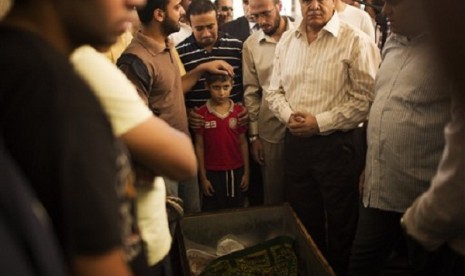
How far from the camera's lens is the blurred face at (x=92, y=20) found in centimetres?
51

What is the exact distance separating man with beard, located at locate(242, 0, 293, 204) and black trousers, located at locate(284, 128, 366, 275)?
0.59 feet

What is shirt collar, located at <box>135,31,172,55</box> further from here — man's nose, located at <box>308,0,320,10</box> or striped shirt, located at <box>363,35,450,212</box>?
striped shirt, located at <box>363,35,450,212</box>

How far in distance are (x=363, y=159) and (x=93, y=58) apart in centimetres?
134

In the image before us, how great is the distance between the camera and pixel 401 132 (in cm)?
125

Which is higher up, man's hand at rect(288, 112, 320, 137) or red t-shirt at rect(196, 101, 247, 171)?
man's hand at rect(288, 112, 320, 137)

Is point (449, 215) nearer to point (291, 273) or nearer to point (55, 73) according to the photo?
point (55, 73)

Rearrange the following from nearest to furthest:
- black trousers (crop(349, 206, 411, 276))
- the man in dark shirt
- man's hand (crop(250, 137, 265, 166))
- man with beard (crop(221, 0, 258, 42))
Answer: the man in dark shirt, black trousers (crop(349, 206, 411, 276)), man's hand (crop(250, 137, 265, 166)), man with beard (crop(221, 0, 258, 42))

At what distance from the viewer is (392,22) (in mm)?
1190

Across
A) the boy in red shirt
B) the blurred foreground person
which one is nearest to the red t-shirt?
the boy in red shirt

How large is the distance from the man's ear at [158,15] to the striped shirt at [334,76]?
0.52m

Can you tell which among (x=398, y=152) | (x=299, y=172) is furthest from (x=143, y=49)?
(x=398, y=152)

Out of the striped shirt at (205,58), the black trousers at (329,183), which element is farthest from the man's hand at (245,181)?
the striped shirt at (205,58)

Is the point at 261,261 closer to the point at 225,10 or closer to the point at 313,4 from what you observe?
the point at 313,4

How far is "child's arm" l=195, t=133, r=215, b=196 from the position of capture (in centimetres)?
200
